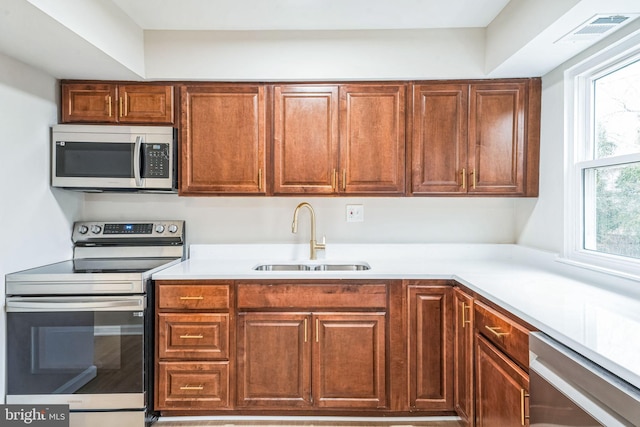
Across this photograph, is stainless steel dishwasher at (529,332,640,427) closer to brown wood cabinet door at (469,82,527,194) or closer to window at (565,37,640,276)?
window at (565,37,640,276)

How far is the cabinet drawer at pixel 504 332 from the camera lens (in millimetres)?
1405

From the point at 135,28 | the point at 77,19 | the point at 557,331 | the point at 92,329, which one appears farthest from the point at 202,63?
the point at 557,331

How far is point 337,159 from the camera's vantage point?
239 centimetres

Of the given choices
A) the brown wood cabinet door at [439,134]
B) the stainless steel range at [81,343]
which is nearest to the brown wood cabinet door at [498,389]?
the brown wood cabinet door at [439,134]

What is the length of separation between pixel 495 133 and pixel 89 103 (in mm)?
2575

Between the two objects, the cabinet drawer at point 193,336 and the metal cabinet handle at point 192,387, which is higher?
the cabinet drawer at point 193,336

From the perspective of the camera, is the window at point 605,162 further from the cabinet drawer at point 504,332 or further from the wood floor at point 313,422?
the wood floor at point 313,422

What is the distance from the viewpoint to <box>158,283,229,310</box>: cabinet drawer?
2104 mm

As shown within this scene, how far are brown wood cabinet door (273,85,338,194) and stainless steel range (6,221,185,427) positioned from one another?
108 centimetres

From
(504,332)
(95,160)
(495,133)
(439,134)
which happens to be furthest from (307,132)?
(504,332)

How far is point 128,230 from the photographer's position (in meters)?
2.58

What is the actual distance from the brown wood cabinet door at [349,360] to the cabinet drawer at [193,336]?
0.53m

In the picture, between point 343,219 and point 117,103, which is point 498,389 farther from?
point 117,103

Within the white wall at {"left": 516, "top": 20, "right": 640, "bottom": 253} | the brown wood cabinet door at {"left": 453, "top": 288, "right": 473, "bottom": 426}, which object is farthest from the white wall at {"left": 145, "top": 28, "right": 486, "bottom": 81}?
the brown wood cabinet door at {"left": 453, "top": 288, "right": 473, "bottom": 426}
